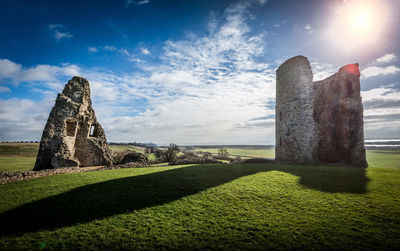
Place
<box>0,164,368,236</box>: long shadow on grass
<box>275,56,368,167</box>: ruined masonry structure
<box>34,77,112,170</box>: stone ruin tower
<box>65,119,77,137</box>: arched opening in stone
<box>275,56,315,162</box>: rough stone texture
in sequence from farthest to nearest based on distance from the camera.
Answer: <box>65,119,77,137</box>: arched opening in stone, <box>275,56,315,162</box>: rough stone texture, <box>275,56,368,167</box>: ruined masonry structure, <box>34,77,112,170</box>: stone ruin tower, <box>0,164,368,236</box>: long shadow on grass

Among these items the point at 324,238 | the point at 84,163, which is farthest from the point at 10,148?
the point at 324,238

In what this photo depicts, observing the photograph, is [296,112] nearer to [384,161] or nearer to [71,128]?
[71,128]

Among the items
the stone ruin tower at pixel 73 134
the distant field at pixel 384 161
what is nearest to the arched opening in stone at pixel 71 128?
the stone ruin tower at pixel 73 134

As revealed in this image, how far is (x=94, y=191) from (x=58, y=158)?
832cm

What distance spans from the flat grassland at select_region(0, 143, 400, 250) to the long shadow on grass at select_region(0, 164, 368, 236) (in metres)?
0.03

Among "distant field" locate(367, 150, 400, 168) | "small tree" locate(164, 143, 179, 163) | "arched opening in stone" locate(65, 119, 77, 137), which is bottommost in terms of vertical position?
"distant field" locate(367, 150, 400, 168)

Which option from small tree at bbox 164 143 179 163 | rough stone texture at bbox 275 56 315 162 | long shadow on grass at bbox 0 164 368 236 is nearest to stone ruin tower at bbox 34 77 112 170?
long shadow on grass at bbox 0 164 368 236

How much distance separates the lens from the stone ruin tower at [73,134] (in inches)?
463

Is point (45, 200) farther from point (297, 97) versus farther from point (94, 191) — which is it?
point (297, 97)

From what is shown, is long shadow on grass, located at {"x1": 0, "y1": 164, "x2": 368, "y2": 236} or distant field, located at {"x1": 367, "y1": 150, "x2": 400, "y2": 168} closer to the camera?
long shadow on grass, located at {"x1": 0, "y1": 164, "x2": 368, "y2": 236}

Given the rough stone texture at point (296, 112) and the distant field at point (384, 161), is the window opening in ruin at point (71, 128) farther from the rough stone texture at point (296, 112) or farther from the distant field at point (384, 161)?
the distant field at point (384, 161)

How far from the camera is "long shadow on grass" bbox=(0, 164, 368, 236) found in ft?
13.4

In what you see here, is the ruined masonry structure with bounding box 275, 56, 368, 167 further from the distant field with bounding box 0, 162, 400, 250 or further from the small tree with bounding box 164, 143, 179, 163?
the small tree with bounding box 164, 143, 179, 163

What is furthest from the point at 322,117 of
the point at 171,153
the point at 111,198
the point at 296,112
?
the point at 171,153
